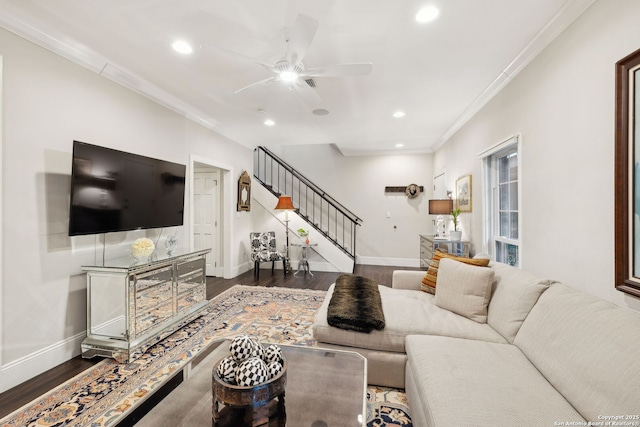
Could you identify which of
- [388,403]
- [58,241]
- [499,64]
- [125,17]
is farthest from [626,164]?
[58,241]

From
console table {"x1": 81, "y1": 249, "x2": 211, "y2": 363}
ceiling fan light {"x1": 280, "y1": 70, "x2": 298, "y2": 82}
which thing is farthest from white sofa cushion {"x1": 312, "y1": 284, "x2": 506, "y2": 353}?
ceiling fan light {"x1": 280, "y1": 70, "x2": 298, "y2": 82}

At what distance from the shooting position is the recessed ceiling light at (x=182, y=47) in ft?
7.67

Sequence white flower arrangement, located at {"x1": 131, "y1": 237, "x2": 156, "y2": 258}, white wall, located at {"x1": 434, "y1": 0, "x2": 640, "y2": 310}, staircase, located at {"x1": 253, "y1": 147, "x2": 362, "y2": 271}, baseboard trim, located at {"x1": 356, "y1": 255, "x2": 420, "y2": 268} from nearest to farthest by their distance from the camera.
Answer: white wall, located at {"x1": 434, "y1": 0, "x2": 640, "y2": 310}, white flower arrangement, located at {"x1": 131, "y1": 237, "x2": 156, "y2": 258}, baseboard trim, located at {"x1": 356, "y1": 255, "x2": 420, "y2": 268}, staircase, located at {"x1": 253, "y1": 147, "x2": 362, "y2": 271}

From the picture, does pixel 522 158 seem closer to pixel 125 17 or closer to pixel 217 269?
pixel 125 17

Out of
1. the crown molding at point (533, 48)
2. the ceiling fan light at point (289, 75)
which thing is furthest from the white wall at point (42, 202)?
the crown molding at point (533, 48)

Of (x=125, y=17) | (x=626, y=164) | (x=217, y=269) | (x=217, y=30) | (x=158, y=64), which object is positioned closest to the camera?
(x=626, y=164)

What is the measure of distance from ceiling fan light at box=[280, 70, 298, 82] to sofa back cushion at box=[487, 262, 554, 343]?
7.79ft

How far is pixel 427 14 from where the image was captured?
6.42ft

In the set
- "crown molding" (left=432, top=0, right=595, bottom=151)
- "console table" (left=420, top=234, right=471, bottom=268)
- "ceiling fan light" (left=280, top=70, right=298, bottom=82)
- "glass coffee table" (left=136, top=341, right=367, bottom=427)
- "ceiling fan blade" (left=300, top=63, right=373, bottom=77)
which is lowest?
"glass coffee table" (left=136, top=341, right=367, bottom=427)

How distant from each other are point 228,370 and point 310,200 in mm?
5849

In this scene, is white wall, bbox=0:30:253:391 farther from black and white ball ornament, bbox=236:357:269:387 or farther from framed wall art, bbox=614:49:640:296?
framed wall art, bbox=614:49:640:296

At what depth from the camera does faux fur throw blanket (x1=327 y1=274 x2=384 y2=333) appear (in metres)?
2.02

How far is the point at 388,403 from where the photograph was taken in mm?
1823

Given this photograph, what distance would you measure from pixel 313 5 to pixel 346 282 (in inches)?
95.4
